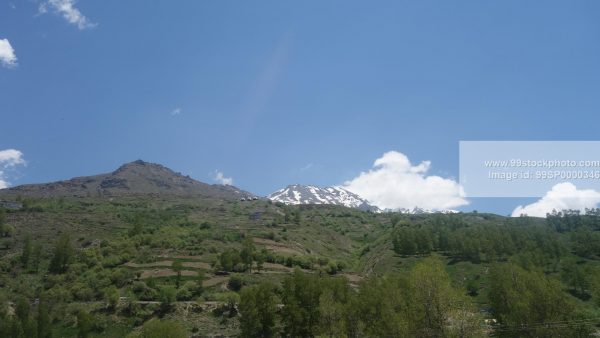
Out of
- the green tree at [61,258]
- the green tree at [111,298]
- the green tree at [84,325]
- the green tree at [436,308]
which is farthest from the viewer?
the green tree at [61,258]

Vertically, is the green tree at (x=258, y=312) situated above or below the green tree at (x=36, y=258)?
below

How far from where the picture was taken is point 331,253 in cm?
17362

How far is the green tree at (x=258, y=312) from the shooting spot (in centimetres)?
7281

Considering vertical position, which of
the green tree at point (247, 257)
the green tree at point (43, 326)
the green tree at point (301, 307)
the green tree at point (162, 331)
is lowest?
the green tree at point (43, 326)

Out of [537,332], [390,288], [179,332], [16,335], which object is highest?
[390,288]

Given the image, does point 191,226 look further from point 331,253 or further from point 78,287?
point 78,287

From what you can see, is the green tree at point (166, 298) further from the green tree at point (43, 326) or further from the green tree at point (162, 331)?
the green tree at point (162, 331)

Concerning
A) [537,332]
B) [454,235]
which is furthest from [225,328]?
[454,235]

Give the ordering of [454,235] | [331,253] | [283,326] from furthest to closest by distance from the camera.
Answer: [331,253], [454,235], [283,326]

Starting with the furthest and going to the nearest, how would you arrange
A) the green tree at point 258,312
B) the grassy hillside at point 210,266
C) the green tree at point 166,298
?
the green tree at point 166,298 → the grassy hillside at point 210,266 → the green tree at point 258,312

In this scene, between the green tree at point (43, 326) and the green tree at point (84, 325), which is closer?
the green tree at point (43, 326)

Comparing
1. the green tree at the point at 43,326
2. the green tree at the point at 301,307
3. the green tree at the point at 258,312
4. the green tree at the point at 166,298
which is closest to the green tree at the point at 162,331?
the green tree at the point at 258,312

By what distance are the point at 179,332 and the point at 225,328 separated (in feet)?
71.1

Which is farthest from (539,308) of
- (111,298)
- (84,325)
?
(111,298)
